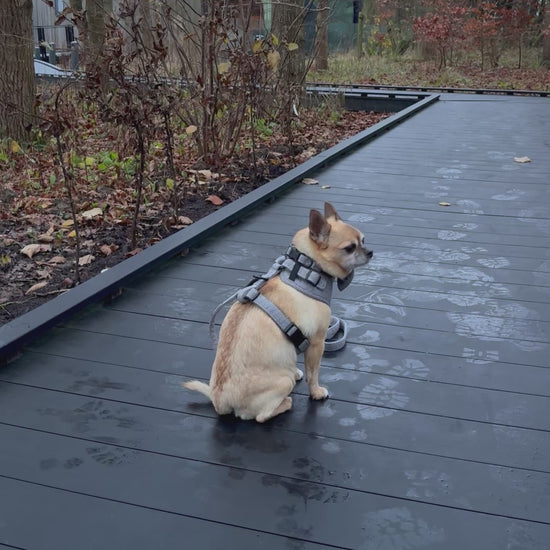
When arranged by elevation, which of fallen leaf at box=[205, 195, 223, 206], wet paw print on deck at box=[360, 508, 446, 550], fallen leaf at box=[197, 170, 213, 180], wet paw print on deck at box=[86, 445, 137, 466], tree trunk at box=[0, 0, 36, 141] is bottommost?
wet paw print on deck at box=[360, 508, 446, 550]

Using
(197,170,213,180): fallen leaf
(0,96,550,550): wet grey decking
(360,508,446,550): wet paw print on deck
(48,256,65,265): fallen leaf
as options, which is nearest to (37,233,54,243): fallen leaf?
(48,256,65,265): fallen leaf

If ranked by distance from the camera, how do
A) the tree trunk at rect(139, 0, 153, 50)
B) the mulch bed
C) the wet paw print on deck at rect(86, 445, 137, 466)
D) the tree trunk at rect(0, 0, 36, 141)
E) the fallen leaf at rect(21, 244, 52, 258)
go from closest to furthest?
1. the wet paw print on deck at rect(86, 445, 137, 466)
2. the mulch bed
3. the fallen leaf at rect(21, 244, 52, 258)
4. the tree trunk at rect(139, 0, 153, 50)
5. the tree trunk at rect(0, 0, 36, 141)

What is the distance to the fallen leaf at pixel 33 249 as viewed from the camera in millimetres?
5367

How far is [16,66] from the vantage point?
8.86 metres

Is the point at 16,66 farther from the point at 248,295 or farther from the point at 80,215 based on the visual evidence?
the point at 248,295

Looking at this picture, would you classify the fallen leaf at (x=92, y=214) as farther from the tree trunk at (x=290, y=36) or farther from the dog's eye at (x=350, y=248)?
the tree trunk at (x=290, y=36)

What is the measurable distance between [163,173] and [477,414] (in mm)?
5395

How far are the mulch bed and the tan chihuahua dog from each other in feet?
7.30

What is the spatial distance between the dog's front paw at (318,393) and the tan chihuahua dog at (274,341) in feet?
0.06

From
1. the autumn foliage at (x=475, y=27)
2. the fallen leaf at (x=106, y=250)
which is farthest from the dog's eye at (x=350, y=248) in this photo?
the autumn foliage at (x=475, y=27)

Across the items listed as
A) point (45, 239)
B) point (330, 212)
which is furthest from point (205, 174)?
point (330, 212)

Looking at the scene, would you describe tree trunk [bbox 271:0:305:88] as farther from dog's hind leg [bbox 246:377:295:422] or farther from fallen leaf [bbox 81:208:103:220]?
dog's hind leg [bbox 246:377:295:422]

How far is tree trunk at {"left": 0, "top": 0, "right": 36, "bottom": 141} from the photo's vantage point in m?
8.67

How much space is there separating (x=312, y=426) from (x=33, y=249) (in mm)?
3486
